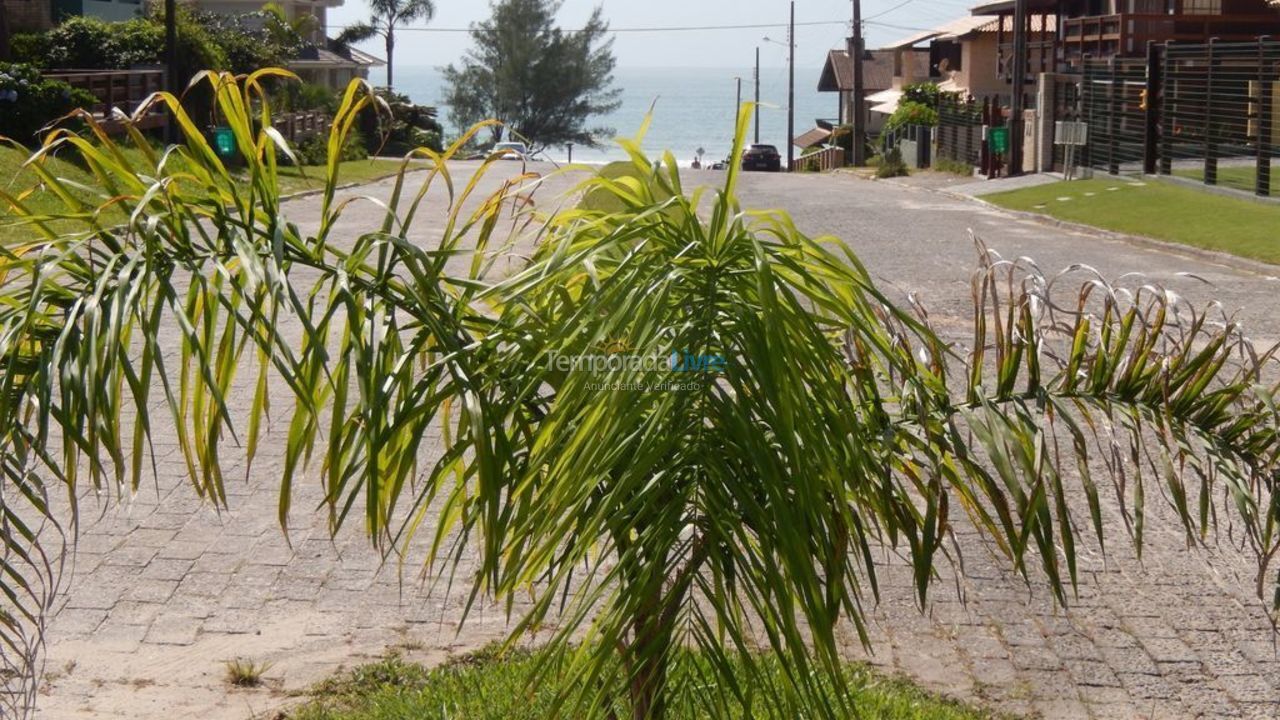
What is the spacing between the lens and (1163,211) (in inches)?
909

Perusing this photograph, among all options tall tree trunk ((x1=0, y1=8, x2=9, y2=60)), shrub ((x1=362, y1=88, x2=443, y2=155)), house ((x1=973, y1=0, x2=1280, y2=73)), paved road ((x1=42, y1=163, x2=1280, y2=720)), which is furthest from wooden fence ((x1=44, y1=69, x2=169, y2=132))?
house ((x1=973, y1=0, x2=1280, y2=73))

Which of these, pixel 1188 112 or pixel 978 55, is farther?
pixel 978 55

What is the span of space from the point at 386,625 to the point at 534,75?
91.6 meters

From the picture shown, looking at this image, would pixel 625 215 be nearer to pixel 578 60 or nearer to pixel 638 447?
pixel 638 447

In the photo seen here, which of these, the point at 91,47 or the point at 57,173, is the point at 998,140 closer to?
the point at 91,47

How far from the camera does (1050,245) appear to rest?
20266 mm

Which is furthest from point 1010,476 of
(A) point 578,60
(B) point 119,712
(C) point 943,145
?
(A) point 578,60

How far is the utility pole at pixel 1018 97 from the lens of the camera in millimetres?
34562

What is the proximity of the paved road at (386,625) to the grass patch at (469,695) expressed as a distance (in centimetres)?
18

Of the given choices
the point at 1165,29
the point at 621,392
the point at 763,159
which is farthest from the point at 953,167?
the point at 621,392

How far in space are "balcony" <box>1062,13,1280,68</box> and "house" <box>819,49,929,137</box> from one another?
29350 millimetres

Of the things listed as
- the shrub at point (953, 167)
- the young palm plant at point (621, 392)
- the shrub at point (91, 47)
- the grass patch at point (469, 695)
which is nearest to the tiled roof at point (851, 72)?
the shrub at point (953, 167)

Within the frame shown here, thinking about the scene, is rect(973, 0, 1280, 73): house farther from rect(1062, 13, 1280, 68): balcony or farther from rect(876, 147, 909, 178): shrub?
rect(876, 147, 909, 178): shrub

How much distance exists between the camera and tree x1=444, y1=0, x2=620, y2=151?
93750mm
